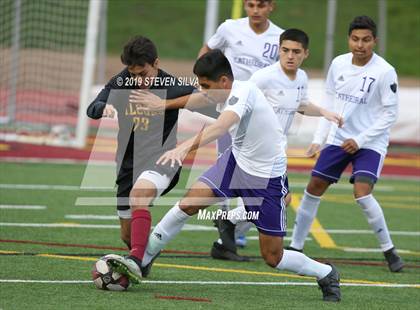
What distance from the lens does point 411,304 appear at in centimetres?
773

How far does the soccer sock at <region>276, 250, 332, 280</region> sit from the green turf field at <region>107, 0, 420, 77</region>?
77.5 ft

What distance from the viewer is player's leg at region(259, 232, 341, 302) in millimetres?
7625

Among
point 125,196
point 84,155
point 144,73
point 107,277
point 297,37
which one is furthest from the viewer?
point 84,155

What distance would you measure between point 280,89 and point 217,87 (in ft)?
6.97

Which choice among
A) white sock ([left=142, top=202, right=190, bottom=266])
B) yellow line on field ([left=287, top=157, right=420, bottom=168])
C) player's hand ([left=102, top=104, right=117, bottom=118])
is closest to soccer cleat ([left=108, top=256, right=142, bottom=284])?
white sock ([left=142, top=202, right=190, bottom=266])

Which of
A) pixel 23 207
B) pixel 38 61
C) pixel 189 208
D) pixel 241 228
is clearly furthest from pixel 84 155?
pixel 189 208

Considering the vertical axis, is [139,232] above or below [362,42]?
below

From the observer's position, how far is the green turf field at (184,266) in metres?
7.37

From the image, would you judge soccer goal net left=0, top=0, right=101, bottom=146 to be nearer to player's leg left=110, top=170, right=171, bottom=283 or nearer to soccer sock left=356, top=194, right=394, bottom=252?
soccer sock left=356, top=194, right=394, bottom=252

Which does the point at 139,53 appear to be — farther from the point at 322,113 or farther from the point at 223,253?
the point at 223,253

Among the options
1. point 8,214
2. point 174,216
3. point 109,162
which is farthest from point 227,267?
point 109,162

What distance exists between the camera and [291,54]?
9.30 m

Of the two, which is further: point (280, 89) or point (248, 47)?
point (248, 47)

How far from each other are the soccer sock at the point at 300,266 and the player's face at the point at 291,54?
87.4 inches
